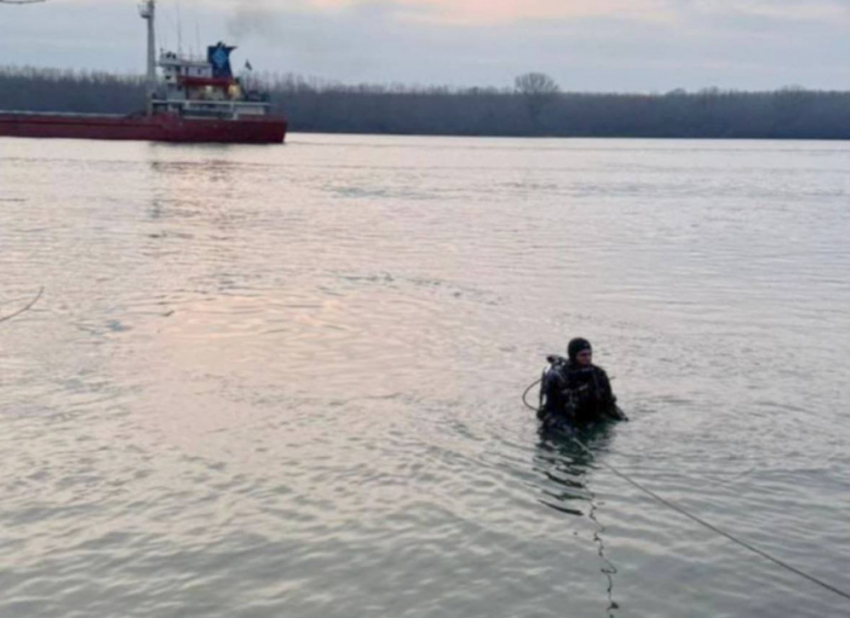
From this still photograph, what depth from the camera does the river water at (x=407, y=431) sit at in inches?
373

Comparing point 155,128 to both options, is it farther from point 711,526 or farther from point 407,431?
point 711,526

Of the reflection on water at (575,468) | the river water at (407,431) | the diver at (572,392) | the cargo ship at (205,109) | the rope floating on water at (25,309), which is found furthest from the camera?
the cargo ship at (205,109)

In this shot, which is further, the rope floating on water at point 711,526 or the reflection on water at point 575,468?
the reflection on water at point 575,468

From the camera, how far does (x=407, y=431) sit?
13.8 m

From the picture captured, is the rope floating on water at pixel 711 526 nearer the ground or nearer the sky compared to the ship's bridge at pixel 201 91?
nearer the ground

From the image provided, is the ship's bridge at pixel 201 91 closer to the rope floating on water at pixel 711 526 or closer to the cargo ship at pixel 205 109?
the cargo ship at pixel 205 109

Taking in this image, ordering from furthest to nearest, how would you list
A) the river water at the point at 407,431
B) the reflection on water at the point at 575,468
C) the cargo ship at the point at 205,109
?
the cargo ship at the point at 205,109
the reflection on water at the point at 575,468
the river water at the point at 407,431

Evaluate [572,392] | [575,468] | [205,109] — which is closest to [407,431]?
[572,392]

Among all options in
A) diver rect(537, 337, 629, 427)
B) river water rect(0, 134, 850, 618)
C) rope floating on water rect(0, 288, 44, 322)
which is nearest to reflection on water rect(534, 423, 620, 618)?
river water rect(0, 134, 850, 618)

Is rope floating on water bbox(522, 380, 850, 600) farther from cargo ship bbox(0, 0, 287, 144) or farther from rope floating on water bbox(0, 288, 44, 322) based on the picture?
cargo ship bbox(0, 0, 287, 144)

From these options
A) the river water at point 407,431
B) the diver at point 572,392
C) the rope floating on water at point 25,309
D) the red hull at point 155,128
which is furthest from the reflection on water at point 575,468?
the red hull at point 155,128

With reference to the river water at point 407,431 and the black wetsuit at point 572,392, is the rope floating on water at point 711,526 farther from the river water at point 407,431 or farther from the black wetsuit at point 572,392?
the black wetsuit at point 572,392

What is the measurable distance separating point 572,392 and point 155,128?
94.2 metres

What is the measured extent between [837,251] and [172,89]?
78352mm
